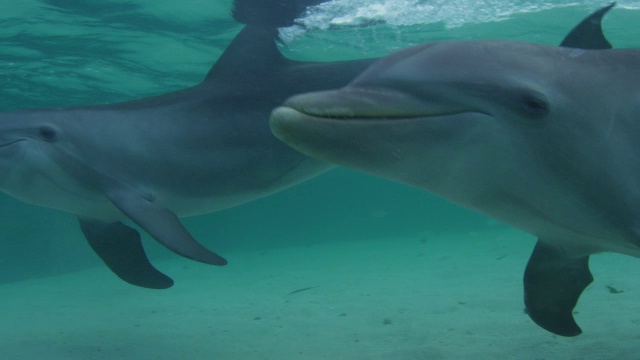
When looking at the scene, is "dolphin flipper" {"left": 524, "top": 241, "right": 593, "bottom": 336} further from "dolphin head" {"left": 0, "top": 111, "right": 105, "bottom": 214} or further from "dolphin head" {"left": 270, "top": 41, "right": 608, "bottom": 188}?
"dolphin head" {"left": 0, "top": 111, "right": 105, "bottom": 214}

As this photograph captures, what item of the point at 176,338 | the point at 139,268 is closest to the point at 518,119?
the point at 139,268

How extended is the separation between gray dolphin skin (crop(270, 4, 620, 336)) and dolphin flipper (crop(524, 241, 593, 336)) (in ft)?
2.76

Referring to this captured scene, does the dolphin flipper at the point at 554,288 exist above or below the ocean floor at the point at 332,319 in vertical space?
above

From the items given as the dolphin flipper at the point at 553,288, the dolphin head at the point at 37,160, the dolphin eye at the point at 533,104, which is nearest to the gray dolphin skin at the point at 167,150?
the dolphin head at the point at 37,160

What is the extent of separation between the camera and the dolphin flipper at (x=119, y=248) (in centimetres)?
594

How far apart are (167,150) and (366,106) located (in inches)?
137

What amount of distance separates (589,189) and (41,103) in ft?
97.1

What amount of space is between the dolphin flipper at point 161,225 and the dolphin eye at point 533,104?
110 inches

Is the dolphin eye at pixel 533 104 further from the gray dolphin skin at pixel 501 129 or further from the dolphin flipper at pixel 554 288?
the dolphin flipper at pixel 554 288

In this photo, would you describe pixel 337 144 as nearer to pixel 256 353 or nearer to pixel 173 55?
pixel 256 353

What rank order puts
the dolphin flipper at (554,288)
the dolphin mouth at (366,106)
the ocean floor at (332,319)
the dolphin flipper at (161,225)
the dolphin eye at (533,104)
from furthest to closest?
the ocean floor at (332,319)
the dolphin flipper at (161,225)
the dolphin flipper at (554,288)
the dolphin eye at (533,104)
the dolphin mouth at (366,106)

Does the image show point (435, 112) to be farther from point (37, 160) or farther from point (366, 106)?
point (37, 160)

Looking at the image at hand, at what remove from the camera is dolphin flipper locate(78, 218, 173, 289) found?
5941 millimetres

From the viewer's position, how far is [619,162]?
9.06 ft
